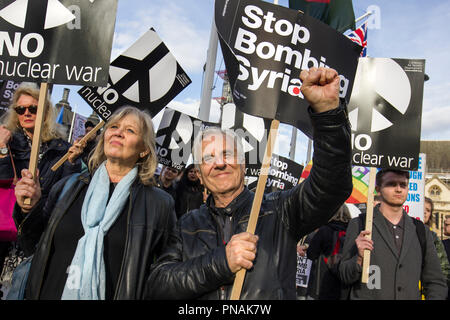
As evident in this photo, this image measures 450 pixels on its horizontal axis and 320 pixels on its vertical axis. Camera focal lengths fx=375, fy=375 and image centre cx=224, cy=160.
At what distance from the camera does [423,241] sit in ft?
11.3

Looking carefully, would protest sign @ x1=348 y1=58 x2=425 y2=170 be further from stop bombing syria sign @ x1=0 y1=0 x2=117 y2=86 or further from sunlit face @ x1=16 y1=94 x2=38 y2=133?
sunlit face @ x1=16 y1=94 x2=38 y2=133

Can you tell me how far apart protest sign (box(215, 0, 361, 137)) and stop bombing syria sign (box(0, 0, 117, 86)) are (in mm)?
1115

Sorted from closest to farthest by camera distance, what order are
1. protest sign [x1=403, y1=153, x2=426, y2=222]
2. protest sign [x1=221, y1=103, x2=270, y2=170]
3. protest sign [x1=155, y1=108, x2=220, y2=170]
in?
protest sign [x1=155, y1=108, x2=220, y2=170] < protest sign [x1=221, y1=103, x2=270, y2=170] < protest sign [x1=403, y1=153, x2=426, y2=222]

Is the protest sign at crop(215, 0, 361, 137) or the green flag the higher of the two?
the green flag

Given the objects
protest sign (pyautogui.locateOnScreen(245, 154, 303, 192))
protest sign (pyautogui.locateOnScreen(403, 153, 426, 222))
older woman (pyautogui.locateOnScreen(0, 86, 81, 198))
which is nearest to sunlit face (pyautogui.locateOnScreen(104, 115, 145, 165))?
older woman (pyautogui.locateOnScreen(0, 86, 81, 198))

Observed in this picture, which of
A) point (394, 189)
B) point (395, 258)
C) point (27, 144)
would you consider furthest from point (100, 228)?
point (394, 189)

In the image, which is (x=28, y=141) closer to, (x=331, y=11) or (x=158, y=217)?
(x=158, y=217)

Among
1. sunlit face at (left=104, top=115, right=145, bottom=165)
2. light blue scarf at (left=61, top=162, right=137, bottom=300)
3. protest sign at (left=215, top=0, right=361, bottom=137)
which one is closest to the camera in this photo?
light blue scarf at (left=61, top=162, right=137, bottom=300)

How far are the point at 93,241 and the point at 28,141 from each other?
1532mm

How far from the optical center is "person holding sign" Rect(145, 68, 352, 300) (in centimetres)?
179

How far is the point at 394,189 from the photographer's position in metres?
3.59

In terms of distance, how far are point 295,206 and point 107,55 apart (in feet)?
6.13

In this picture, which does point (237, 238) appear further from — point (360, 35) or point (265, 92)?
point (360, 35)

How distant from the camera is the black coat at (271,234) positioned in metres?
1.80
